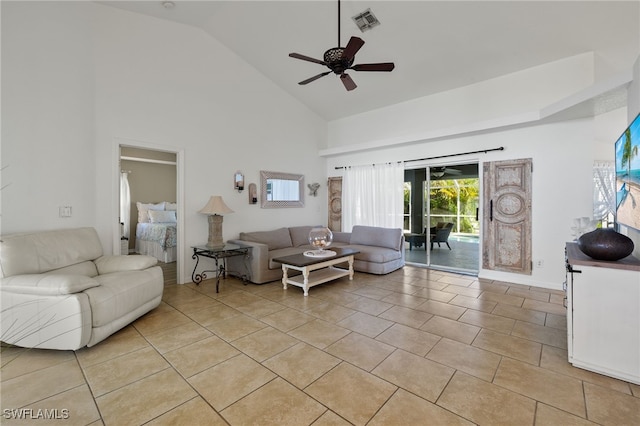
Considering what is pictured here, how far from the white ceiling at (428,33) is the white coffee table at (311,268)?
320 centimetres

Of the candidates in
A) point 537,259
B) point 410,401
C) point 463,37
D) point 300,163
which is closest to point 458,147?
point 463,37

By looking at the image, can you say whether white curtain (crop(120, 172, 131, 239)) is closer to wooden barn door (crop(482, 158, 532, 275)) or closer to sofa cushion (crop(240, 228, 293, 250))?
sofa cushion (crop(240, 228, 293, 250))

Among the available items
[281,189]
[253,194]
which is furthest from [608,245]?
[281,189]

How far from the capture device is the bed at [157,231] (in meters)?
5.89

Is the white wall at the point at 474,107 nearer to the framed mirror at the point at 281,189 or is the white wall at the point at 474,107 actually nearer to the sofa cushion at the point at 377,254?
the framed mirror at the point at 281,189

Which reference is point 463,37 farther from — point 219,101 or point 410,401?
point 410,401

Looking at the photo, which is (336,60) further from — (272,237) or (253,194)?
(272,237)

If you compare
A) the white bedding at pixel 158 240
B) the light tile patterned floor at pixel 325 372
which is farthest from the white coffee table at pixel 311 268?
the white bedding at pixel 158 240

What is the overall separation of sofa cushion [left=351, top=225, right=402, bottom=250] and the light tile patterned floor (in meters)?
2.01

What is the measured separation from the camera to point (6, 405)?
68.6 inches

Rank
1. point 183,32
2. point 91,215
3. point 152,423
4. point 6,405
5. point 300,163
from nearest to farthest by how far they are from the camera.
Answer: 1. point 152,423
2. point 6,405
3. point 91,215
4. point 183,32
5. point 300,163

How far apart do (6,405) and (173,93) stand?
4.06 metres

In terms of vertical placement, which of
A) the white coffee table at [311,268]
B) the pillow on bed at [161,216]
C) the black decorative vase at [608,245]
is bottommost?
the white coffee table at [311,268]

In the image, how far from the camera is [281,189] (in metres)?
5.99
